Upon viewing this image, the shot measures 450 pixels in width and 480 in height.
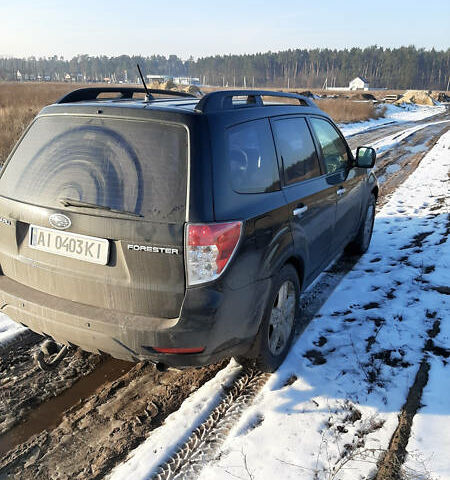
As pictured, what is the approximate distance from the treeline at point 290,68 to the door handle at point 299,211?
406ft

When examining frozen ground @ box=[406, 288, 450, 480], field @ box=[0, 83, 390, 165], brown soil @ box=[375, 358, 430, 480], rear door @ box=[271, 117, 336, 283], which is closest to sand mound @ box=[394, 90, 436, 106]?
field @ box=[0, 83, 390, 165]

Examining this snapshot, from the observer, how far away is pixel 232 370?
313 cm

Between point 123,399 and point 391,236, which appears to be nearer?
point 123,399

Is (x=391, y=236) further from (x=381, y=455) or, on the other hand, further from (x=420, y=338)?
(x=381, y=455)

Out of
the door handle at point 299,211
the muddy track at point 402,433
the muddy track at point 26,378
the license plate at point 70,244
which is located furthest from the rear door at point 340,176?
the muddy track at point 26,378

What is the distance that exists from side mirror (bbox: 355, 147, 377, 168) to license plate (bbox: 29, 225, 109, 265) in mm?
3137

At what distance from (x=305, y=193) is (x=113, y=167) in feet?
5.12

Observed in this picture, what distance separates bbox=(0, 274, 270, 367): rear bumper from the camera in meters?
2.28

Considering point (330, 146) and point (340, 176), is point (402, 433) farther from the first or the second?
point (330, 146)

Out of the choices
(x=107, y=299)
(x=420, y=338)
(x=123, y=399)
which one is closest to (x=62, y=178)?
(x=107, y=299)

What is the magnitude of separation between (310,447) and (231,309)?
35.5 inches

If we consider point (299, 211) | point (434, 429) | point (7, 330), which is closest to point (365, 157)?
point (299, 211)

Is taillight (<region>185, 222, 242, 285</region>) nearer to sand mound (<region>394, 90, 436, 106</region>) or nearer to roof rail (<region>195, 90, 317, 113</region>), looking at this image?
roof rail (<region>195, 90, 317, 113</region>)

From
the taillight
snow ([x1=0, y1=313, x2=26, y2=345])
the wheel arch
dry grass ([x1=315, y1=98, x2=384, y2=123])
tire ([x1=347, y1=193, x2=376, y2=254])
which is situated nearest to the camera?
the taillight
